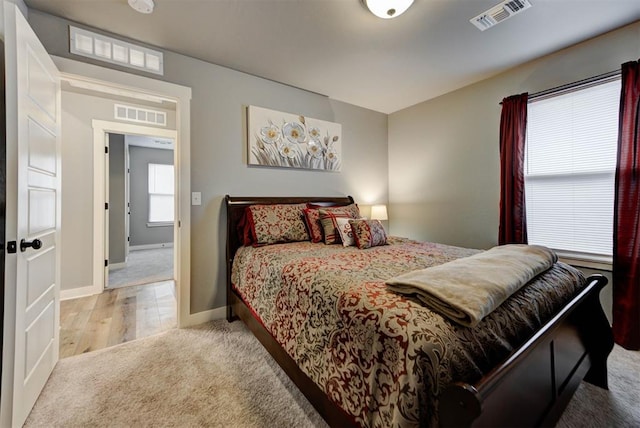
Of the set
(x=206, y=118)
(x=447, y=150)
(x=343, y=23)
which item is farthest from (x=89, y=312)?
(x=447, y=150)

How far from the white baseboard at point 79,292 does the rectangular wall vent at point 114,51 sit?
268 cm

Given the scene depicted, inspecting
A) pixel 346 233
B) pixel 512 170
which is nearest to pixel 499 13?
pixel 512 170

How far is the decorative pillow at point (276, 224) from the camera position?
2.50 metres

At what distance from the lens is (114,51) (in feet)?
7.16

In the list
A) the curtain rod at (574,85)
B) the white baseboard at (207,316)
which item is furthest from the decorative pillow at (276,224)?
the curtain rod at (574,85)

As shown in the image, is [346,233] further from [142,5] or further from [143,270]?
[143,270]

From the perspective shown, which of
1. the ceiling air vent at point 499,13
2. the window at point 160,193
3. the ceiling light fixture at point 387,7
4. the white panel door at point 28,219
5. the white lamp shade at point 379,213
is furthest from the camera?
the window at point 160,193

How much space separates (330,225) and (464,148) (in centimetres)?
192

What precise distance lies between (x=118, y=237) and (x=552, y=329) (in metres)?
5.43

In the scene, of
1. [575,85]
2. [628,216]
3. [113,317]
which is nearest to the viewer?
[628,216]

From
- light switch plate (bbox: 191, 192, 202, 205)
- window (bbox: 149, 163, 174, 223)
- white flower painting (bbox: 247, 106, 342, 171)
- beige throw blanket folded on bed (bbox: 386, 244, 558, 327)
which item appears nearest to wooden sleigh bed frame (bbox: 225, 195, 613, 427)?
beige throw blanket folded on bed (bbox: 386, 244, 558, 327)

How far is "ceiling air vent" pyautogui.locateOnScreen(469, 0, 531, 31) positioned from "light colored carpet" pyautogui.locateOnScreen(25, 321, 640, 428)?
2.55m

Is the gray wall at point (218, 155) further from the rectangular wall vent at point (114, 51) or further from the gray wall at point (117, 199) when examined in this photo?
the gray wall at point (117, 199)

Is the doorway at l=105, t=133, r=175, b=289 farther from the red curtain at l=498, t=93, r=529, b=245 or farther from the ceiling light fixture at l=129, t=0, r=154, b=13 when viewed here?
the red curtain at l=498, t=93, r=529, b=245
